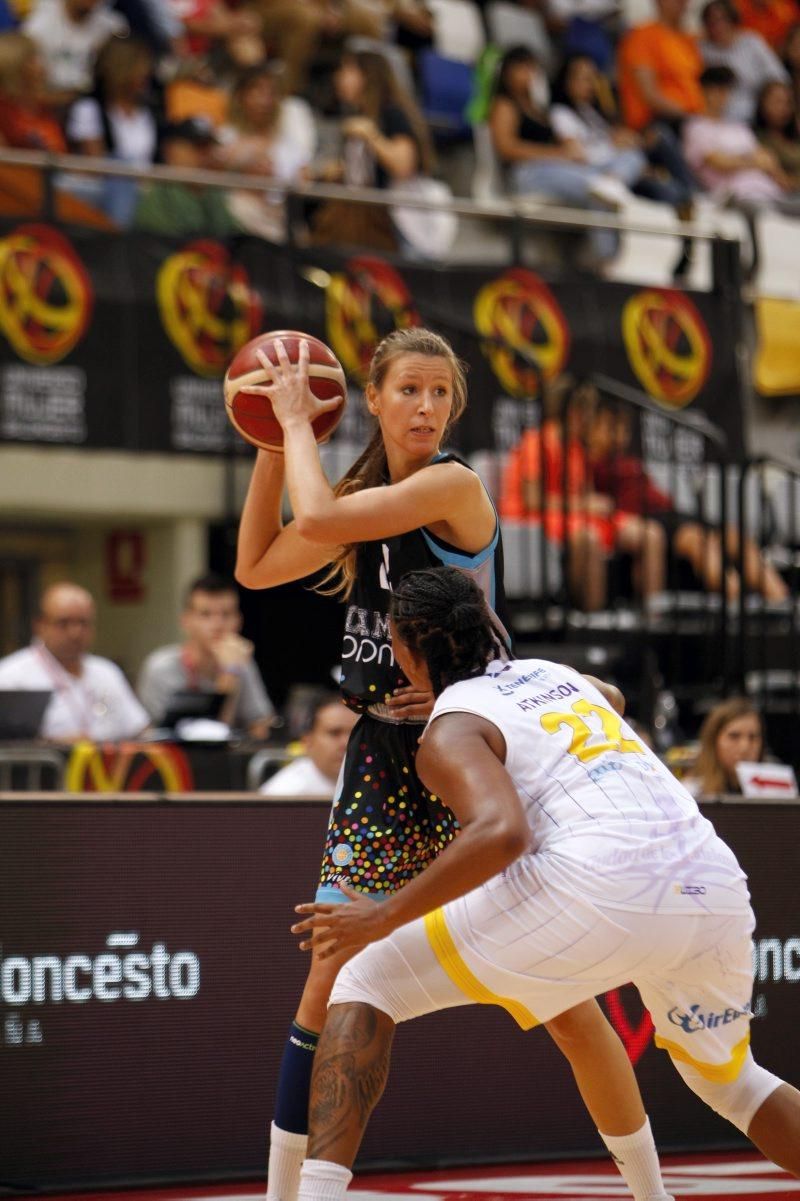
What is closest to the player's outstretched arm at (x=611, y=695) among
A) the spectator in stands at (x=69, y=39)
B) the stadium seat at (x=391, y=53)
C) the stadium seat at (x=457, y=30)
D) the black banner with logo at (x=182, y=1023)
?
the black banner with logo at (x=182, y=1023)

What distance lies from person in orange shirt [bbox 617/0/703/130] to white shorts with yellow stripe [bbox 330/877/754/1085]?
12777 millimetres

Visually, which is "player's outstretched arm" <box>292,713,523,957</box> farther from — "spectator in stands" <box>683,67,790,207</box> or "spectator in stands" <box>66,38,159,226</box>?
"spectator in stands" <box>683,67,790,207</box>

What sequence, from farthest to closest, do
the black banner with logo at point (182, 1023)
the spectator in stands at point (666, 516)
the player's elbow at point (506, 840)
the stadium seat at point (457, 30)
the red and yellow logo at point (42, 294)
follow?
the stadium seat at point (457, 30)
the spectator in stands at point (666, 516)
the red and yellow logo at point (42, 294)
the black banner with logo at point (182, 1023)
the player's elbow at point (506, 840)

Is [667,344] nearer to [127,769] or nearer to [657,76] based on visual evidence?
[657,76]

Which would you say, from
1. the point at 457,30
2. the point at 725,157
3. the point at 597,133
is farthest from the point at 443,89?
the point at 725,157

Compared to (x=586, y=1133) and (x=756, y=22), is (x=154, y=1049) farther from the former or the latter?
(x=756, y=22)

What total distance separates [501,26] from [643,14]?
2210 millimetres

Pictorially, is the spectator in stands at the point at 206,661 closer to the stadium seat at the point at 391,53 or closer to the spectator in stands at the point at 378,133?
the spectator in stands at the point at 378,133

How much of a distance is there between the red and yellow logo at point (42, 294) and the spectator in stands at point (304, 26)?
12.5 feet

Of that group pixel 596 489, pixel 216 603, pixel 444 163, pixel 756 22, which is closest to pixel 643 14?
pixel 756 22

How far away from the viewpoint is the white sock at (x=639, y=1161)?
445cm

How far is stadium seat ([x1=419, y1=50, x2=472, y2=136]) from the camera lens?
14438 millimetres

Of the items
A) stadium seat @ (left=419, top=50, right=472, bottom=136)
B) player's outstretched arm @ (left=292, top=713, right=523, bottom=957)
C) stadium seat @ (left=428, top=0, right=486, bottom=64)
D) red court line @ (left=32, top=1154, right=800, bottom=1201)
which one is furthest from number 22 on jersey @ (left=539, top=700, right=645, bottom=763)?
stadium seat @ (left=428, top=0, right=486, bottom=64)

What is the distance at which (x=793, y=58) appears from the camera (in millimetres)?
17219
